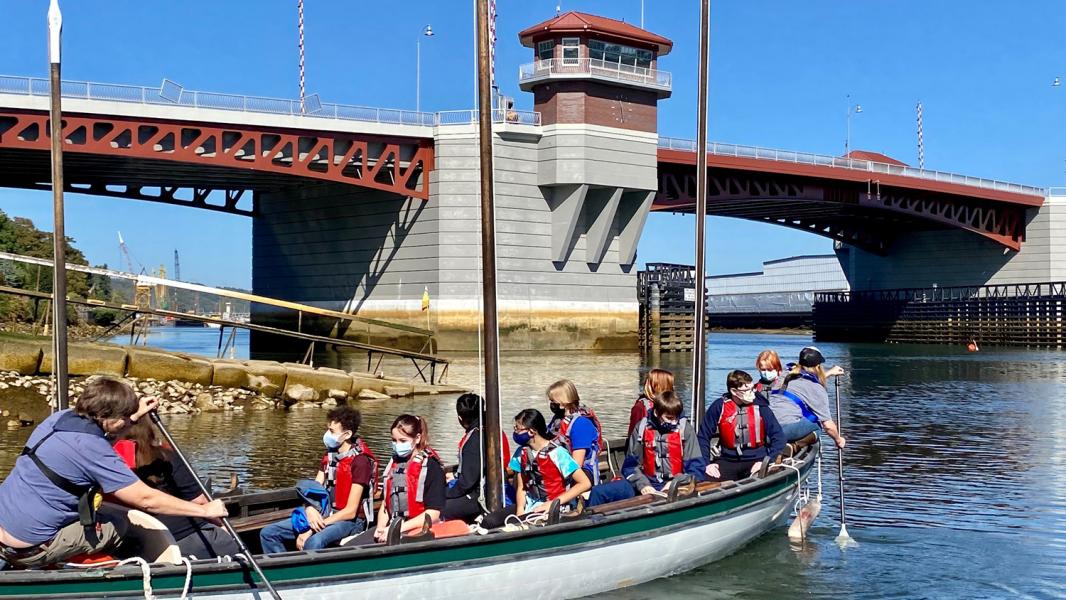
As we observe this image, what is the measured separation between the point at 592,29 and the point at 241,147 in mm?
19556

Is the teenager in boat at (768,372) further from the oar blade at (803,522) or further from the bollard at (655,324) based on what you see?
the bollard at (655,324)

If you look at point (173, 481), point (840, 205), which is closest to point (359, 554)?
point (173, 481)

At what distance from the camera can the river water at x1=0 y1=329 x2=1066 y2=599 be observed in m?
11.7

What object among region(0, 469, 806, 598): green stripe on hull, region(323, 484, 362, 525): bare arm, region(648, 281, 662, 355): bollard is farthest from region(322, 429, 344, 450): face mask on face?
region(648, 281, 662, 355): bollard

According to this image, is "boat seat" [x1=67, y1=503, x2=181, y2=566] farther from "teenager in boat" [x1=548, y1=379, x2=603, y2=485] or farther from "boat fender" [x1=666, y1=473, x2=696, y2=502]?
"boat fender" [x1=666, y1=473, x2=696, y2=502]

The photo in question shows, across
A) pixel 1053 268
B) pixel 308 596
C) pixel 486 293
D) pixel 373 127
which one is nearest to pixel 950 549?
pixel 486 293

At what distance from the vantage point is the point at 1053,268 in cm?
8025

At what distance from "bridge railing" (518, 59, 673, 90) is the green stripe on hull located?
1809 inches

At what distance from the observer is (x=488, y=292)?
10.6m

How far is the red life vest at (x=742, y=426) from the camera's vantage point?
1288cm

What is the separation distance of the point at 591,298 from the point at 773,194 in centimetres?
1667

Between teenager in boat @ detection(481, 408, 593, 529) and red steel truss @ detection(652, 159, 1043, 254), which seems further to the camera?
red steel truss @ detection(652, 159, 1043, 254)

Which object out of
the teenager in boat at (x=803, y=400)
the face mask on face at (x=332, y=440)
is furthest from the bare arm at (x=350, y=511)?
the teenager in boat at (x=803, y=400)

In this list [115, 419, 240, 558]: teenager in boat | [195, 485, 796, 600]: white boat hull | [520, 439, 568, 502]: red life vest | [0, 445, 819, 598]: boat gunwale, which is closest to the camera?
[0, 445, 819, 598]: boat gunwale
